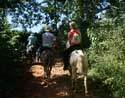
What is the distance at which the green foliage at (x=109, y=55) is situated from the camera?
15.0m

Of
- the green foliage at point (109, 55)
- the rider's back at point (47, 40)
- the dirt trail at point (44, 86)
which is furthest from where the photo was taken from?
the rider's back at point (47, 40)

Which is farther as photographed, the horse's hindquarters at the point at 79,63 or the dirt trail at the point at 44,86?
the dirt trail at the point at 44,86

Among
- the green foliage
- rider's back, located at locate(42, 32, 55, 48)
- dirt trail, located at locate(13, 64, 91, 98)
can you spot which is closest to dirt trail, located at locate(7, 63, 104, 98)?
dirt trail, located at locate(13, 64, 91, 98)

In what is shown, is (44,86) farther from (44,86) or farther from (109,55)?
(109,55)

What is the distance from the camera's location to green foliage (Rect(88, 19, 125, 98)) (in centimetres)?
1500

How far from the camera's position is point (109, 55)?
15.7m

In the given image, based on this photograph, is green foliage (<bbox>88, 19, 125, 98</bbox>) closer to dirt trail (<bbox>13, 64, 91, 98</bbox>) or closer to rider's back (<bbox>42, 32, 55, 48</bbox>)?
dirt trail (<bbox>13, 64, 91, 98</bbox>)

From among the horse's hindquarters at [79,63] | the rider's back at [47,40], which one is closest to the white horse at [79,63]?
the horse's hindquarters at [79,63]

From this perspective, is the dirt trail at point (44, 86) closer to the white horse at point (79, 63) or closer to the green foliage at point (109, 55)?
the white horse at point (79, 63)

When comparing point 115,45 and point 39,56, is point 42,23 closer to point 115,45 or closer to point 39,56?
point 39,56

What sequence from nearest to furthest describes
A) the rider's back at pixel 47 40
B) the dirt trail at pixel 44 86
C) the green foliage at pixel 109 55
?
the green foliage at pixel 109 55 < the dirt trail at pixel 44 86 < the rider's back at pixel 47 40

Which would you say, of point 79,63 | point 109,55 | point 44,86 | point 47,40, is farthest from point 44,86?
point 109,55

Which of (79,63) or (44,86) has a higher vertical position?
(79,63)

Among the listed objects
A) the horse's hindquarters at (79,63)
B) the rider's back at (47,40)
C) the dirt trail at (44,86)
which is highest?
the rider's back at (47,40)
